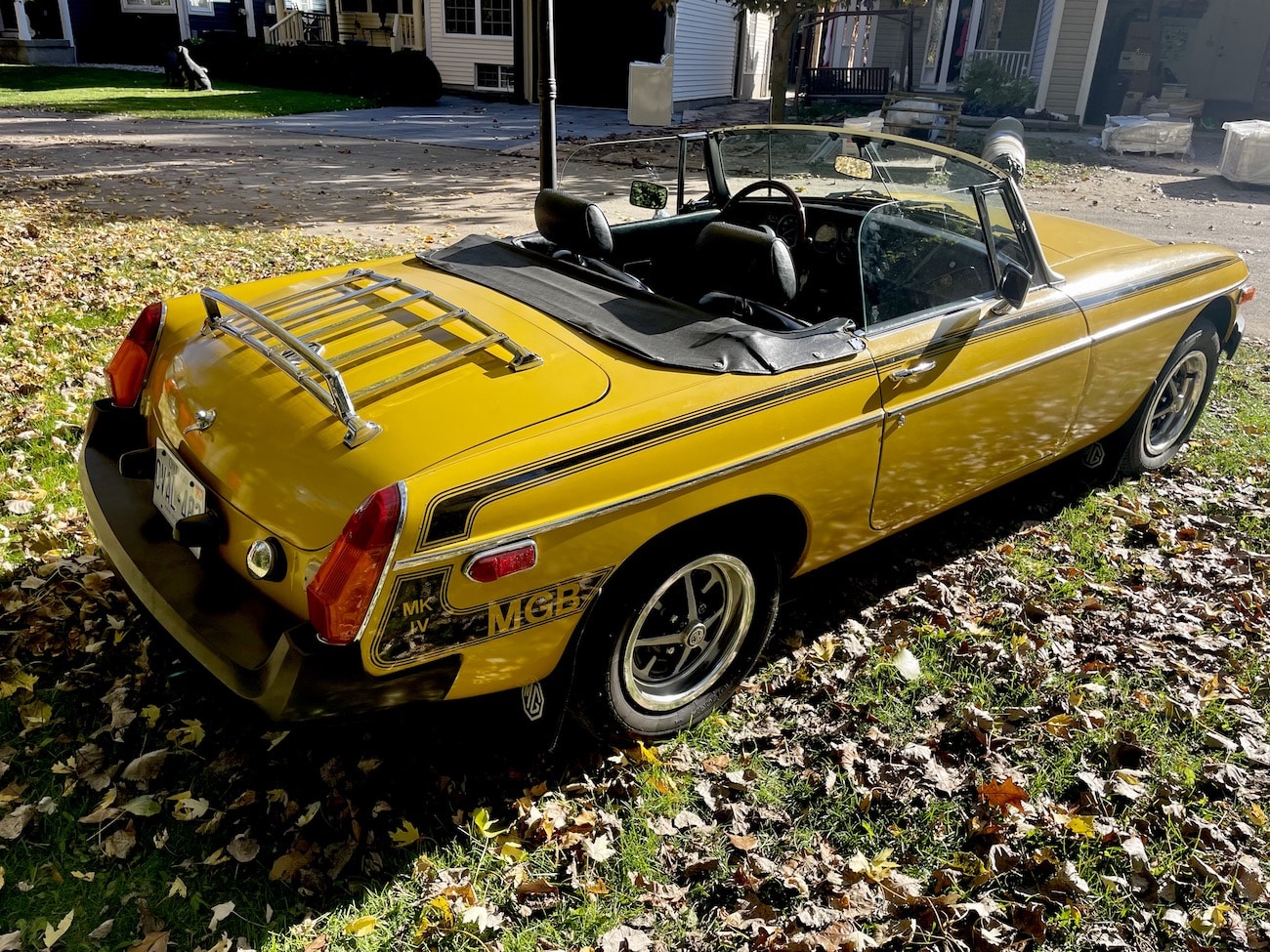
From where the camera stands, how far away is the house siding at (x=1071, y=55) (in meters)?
20.1

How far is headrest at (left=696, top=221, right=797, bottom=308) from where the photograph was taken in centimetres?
293

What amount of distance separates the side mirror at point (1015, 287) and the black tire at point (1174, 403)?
4.44 feet

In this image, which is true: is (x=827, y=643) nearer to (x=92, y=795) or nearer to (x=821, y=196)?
(x=821, y=196)

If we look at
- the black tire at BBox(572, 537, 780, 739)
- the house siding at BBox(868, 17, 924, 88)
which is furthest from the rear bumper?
the house siding at BBox(868, 17, 924, 88)

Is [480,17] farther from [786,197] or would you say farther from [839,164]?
[839,164]

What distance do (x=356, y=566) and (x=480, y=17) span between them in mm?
24415

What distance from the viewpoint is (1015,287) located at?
3436 mm

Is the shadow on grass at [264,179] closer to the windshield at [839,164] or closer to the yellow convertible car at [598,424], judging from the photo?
the windshield at [839,164]

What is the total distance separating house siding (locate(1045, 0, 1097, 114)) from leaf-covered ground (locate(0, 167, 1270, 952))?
20025 millimetres

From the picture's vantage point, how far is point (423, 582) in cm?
219

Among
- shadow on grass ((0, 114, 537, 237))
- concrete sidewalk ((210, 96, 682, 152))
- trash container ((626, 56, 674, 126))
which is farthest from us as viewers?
trash container ((626, 56, 674, 126))

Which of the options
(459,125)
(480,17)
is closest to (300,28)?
→ (480,17)

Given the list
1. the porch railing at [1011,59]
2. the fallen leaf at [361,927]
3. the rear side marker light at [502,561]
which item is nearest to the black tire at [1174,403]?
the rear side marker light at [502,561]

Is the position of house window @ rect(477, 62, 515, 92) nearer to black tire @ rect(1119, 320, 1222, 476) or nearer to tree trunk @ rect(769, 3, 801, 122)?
tree trunk @ rect(769, 3, 801, 122)
